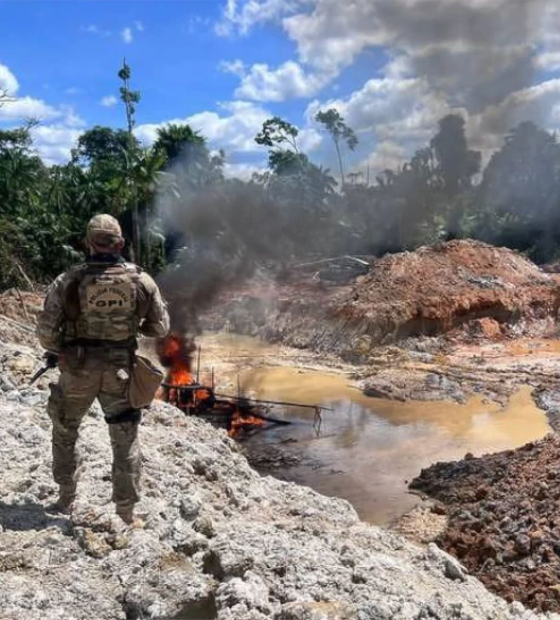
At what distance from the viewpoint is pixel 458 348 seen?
67.7 feet

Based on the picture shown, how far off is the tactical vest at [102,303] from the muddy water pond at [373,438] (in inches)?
221

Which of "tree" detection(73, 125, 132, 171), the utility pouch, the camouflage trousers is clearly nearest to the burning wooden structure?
the camouflage trousers

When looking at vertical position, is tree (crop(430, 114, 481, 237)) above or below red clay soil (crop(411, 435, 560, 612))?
above

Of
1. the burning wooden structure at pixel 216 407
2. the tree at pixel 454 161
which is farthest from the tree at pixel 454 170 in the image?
the burning wooden structure at pixel 216 407

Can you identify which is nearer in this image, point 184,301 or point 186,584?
point 186,584

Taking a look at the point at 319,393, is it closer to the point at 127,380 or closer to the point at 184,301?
the point at 184,301

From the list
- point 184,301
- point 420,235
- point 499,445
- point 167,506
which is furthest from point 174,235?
point 167,506

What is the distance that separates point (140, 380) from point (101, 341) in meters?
0.32

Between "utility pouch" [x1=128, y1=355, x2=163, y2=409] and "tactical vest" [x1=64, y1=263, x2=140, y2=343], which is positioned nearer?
"tactical vest" [x1=64, y1=263, x2=140, y2=343]

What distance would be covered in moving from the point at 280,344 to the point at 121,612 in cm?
1897

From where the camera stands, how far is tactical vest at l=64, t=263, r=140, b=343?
12.9 feet

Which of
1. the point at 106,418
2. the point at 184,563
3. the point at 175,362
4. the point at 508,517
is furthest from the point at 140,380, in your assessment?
the point at 175,362

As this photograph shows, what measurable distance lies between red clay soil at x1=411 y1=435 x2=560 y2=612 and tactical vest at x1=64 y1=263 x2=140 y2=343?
14.4 feet

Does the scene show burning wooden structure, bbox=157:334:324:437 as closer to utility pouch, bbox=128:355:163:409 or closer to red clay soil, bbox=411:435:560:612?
red clay soil, bbox=411:435:560:612
